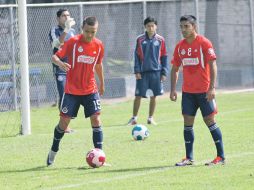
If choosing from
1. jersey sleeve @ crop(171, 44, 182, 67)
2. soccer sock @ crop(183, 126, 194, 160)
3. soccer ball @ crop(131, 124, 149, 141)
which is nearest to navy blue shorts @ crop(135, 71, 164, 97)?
soccer ball @ crop(131, 124, 149, 141)

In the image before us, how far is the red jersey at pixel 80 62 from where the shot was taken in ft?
38.9

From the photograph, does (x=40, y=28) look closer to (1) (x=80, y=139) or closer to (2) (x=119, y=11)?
(2) (x=119, y=11)

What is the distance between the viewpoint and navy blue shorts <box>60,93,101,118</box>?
1183cm

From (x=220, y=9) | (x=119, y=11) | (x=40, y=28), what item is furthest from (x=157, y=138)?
(x=220, y=9)

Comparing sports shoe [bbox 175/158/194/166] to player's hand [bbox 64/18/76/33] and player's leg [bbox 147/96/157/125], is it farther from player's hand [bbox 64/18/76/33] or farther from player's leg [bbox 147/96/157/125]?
player's leg [bbox 147/96/157/125]

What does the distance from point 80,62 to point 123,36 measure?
41.7 feet

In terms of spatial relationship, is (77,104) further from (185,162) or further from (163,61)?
(163,61)

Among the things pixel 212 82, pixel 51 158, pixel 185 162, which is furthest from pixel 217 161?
pixel 51 158

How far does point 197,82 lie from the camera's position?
1165cm

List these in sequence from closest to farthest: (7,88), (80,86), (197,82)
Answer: (197,82)
(80,86)
(7,88)

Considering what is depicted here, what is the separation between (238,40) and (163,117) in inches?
354

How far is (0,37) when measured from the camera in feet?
67.2

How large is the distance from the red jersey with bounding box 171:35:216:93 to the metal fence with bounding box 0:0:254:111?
24.4 ft

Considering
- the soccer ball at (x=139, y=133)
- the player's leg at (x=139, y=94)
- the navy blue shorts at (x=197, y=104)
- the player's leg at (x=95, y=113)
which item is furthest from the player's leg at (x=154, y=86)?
the navy blue shorts at (x=197, y=104)
